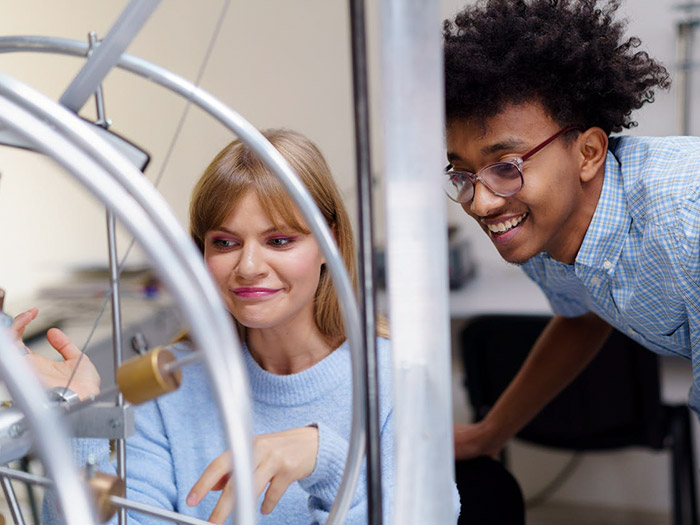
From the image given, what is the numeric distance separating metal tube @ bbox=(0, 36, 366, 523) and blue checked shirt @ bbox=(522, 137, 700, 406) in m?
0.54

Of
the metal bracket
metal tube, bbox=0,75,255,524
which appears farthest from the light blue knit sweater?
metal tube, bbox=0,75,255,524

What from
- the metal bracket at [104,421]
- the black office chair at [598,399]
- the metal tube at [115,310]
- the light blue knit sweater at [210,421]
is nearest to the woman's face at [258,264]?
the light blue knit sweater at [210,421]

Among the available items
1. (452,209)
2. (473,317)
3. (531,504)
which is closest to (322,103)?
(452,209)

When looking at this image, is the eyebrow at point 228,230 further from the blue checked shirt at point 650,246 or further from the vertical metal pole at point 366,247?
the vertical metal pole at point 366,247

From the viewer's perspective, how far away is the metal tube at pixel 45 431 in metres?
0.32

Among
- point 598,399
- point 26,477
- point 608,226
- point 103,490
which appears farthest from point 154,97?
point 103,490

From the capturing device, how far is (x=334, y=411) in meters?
1.02

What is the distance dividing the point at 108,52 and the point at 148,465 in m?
0.62

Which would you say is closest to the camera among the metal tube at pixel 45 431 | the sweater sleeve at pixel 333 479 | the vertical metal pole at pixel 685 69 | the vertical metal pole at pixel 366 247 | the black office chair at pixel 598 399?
the metal tube at pixel 45 431

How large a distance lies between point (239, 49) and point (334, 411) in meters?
1.31

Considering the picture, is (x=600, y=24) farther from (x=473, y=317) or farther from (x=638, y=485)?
(x=638, y=485)

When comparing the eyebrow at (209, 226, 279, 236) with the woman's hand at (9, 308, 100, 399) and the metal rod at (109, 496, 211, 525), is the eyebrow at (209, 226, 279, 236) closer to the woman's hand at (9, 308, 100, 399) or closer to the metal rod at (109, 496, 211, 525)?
the woman's hand at (9, 308, 100, 399)

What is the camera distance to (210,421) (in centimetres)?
105

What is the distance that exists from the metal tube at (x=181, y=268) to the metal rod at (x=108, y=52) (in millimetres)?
126
